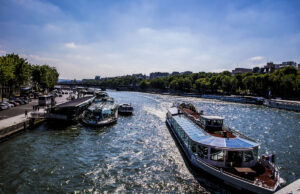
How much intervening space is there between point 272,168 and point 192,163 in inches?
353

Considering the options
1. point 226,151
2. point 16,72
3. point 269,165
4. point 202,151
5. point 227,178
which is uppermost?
point 16,72

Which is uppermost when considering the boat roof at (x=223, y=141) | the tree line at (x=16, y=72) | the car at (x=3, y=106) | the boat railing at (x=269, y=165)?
the tree line at (x=16, y=72)

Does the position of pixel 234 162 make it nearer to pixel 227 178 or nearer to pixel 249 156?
pixel 249 156

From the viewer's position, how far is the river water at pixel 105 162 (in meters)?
22.2

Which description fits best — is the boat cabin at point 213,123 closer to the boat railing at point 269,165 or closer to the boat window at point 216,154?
the boat window at point 216,154

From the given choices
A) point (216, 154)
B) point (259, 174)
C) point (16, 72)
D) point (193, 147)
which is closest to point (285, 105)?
point (193, 147)

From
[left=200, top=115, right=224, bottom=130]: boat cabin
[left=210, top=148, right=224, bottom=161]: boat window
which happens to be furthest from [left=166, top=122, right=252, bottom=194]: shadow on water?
[left=200, top=115, right=224, bottom=130]: boat cabin

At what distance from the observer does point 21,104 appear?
68250 millimetres

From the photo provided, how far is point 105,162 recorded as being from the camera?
28438mm

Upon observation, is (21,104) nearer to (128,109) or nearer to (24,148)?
(128,109)

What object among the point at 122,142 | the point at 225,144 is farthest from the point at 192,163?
the point at 122,142

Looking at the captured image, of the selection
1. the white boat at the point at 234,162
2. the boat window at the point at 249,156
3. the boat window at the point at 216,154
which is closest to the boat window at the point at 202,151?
the white boat at the point at 234,162

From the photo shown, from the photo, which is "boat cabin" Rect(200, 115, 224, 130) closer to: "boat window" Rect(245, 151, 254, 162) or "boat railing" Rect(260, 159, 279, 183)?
"boat window" Rect(245, 151, 254, 162)

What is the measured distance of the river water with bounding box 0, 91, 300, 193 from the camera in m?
22.2
